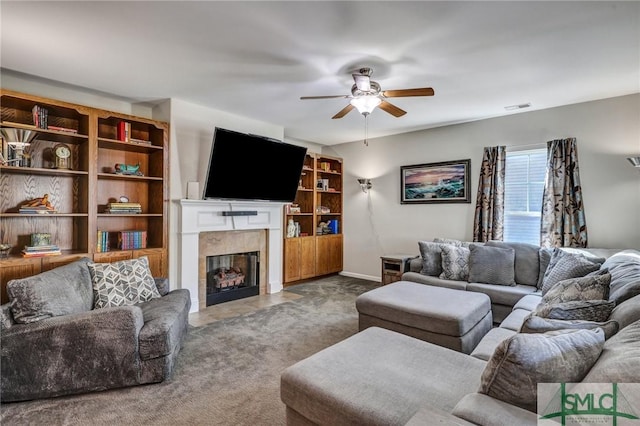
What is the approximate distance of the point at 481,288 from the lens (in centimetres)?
346

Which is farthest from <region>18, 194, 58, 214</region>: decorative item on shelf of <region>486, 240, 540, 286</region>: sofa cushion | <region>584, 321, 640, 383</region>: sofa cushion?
<region>486, 240, 540, 286</region>: sofa cushion

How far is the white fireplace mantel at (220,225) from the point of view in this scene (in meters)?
3.86

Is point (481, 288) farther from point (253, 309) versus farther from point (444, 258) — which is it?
point (253, 309)

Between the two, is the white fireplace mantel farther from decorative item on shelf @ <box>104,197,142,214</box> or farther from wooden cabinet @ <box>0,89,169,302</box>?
decorative item on shelf @ <box>104,197,142,214</box>

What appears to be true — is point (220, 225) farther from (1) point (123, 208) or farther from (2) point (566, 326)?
(2) point (566, 326)

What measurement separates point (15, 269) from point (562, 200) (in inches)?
226

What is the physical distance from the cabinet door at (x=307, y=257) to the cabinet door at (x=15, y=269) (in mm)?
3454

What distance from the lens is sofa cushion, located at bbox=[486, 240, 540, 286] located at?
11.6ft

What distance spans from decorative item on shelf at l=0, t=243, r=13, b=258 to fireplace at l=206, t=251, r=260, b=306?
1928mm

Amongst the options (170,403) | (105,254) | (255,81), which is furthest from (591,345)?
(105,254)

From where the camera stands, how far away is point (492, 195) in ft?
14.2

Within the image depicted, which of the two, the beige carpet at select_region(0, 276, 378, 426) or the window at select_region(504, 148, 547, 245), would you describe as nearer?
the beige carpet at select_region(0, 276, 378, 426)

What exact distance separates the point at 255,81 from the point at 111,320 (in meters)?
2.41

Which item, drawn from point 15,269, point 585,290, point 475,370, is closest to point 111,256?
point 15,269
